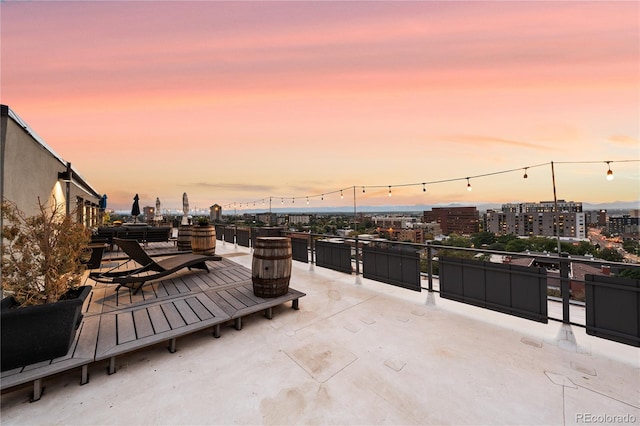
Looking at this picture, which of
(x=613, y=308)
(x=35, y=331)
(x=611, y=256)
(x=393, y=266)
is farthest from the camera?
(x=611, y=256)

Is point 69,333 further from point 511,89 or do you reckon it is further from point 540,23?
point 511,89

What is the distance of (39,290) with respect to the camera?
94.4 inches

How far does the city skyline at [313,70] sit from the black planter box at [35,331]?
18.6ft

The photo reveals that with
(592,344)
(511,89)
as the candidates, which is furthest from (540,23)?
(592,344)

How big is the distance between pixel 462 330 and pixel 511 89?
1028 centimetres

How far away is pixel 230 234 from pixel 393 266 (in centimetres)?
975

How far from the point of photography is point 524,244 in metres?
35.9

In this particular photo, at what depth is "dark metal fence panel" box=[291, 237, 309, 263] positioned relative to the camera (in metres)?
7.13

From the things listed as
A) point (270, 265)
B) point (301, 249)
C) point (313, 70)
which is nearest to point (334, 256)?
point (301, 249)

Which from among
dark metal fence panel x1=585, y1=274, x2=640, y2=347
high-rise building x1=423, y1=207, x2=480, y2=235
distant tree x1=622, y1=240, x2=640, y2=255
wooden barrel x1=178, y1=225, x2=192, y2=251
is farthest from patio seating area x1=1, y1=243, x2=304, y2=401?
high-rise building x1=423, y1=207, x2=480, y2=235

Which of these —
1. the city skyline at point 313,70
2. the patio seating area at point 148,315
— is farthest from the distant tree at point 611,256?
the patio seating area at point 148,315

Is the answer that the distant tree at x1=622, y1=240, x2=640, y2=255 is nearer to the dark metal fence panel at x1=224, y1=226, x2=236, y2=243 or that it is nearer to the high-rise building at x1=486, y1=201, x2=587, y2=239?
the high-rise building at x1=486, y1=201, x2=587, y2=239

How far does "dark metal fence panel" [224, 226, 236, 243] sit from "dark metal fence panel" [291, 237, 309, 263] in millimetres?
5602

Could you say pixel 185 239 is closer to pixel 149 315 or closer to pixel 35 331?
pixel 149 315
